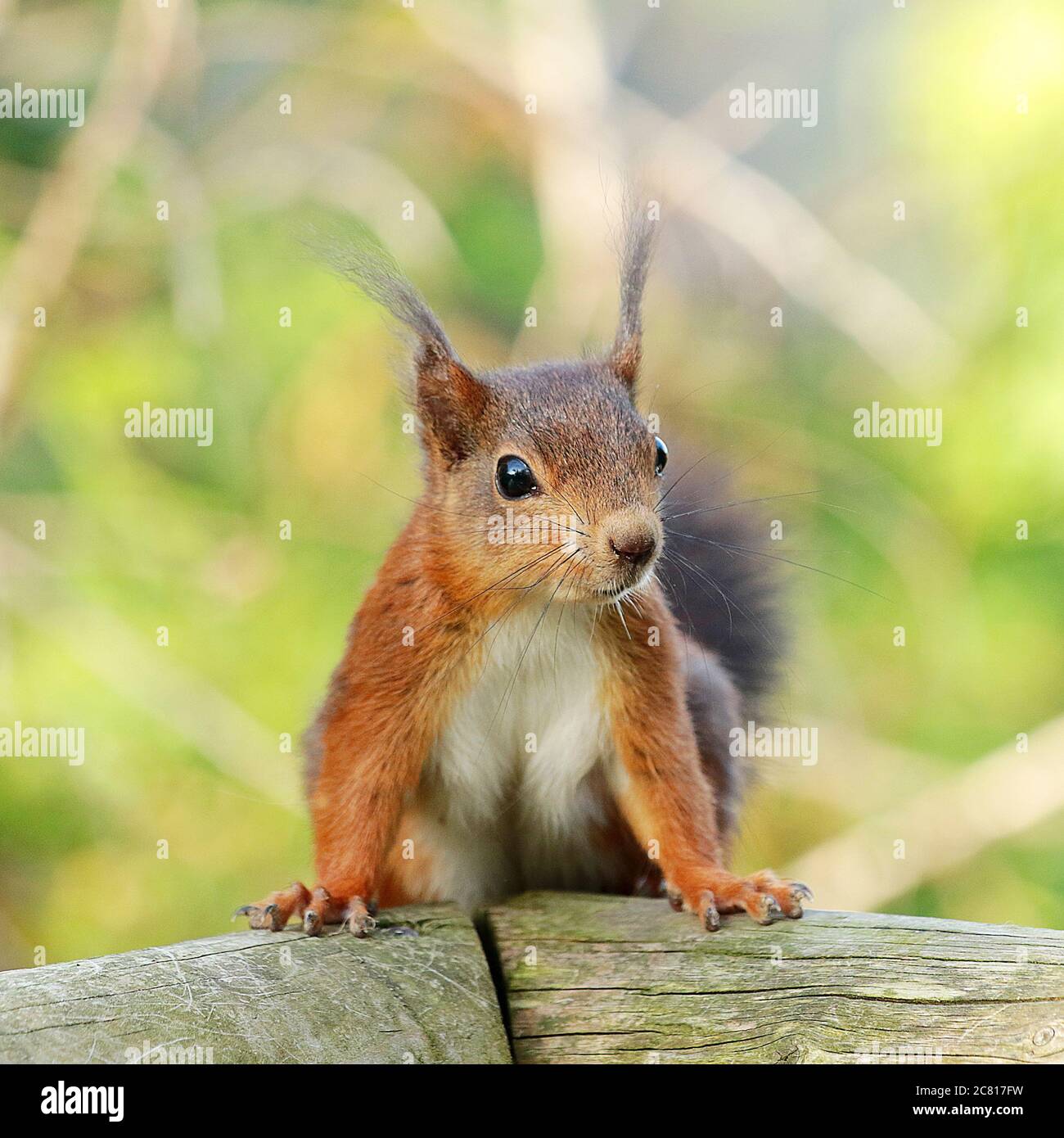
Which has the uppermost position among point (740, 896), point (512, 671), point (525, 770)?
point (512, 671)

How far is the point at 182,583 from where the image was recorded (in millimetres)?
4910

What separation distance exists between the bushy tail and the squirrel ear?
0.72 meters

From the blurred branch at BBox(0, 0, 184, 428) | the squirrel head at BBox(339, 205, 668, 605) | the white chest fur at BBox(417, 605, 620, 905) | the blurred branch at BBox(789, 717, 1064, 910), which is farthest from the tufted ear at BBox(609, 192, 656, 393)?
the blurred branch at BBox(0, 0, 184, 428)

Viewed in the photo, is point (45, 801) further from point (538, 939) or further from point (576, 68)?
point (576, 68)

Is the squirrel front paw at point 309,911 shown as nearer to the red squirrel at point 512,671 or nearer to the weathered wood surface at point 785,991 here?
the red squirrel at point 512,671

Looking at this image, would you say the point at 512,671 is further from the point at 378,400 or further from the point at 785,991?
the point at 378,400

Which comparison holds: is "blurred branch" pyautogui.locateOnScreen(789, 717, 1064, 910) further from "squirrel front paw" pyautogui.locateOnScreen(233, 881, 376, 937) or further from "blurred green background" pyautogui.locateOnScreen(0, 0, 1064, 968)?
"squirrel front paw" pyautogui.locateOnScreen(233, 881, 376, 937)

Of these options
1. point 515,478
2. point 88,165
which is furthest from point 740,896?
point 88,165

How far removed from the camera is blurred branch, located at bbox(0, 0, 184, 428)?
5178mm

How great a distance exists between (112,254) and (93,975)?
3983 millimetres

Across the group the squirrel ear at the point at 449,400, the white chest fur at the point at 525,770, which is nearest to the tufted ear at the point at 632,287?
the squirrel ear at the point at 449,400

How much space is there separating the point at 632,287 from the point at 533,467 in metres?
0.57

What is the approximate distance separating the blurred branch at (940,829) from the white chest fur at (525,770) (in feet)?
7.17

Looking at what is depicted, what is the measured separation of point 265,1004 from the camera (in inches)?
78.9
